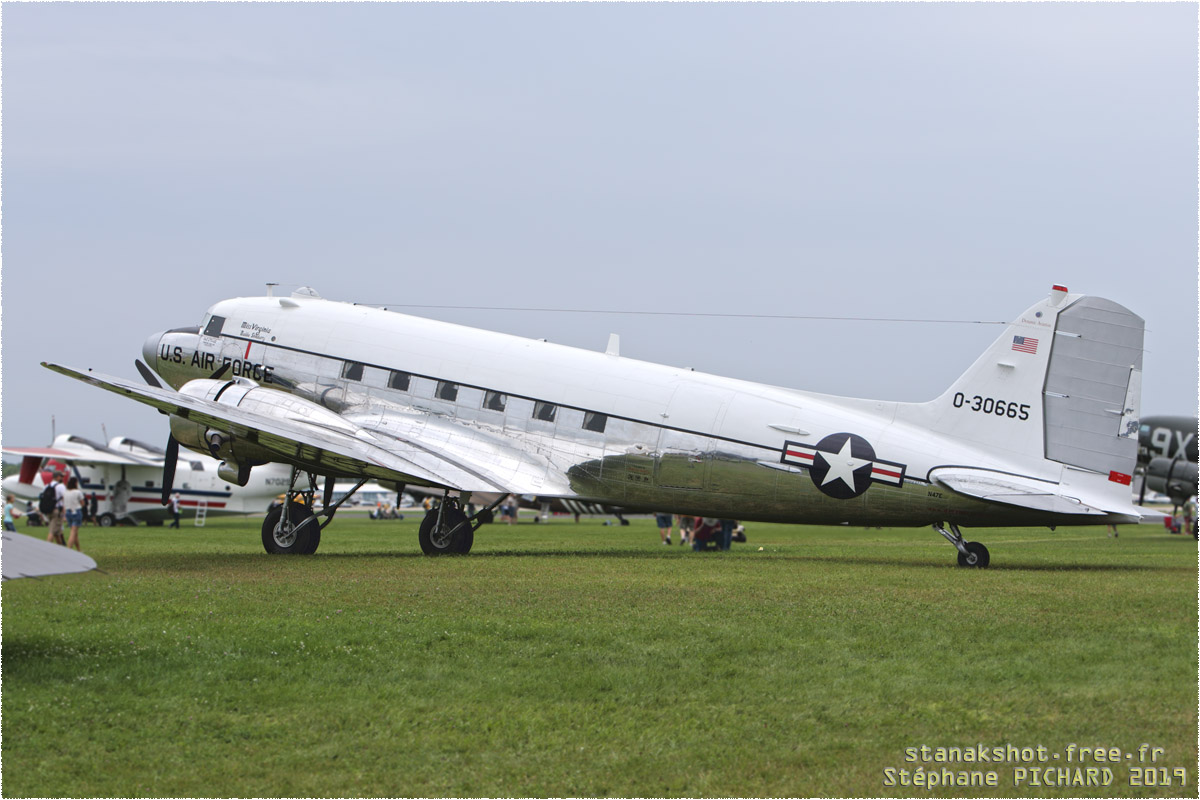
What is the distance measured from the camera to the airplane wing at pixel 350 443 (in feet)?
65.6

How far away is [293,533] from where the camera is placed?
70.8 feet

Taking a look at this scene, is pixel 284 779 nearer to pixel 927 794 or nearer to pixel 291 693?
pixel 291 693

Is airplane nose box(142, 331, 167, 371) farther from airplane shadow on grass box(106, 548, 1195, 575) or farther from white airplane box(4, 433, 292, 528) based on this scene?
white airplane box(4, 433, 292, 528)

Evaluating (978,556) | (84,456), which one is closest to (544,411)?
(978,556)

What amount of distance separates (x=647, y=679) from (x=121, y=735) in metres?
4.30

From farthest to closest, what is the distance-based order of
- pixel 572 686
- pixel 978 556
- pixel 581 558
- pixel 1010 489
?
1. pixel 581 558
2. pixel 978 556
3. pixel 1010 489
4. pixel 572 686

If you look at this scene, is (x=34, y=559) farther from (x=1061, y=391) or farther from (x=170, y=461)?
(x=1061, y=391)

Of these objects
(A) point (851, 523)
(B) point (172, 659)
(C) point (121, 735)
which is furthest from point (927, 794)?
(A) point (851, 523)

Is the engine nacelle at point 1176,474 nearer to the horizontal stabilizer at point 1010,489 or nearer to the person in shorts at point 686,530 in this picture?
the person in shorts at point 686,530

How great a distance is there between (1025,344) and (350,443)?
11916 mm

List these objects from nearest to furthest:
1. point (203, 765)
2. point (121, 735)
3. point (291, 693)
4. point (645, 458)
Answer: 1. point (203, 765)
2. point (121, 735)
3. point (291, 693)
4. point (645, 458)

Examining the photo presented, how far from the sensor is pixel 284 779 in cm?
796

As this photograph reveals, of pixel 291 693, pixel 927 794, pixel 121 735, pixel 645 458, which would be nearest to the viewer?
pixel 927 794

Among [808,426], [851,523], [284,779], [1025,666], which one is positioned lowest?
[284,779]
